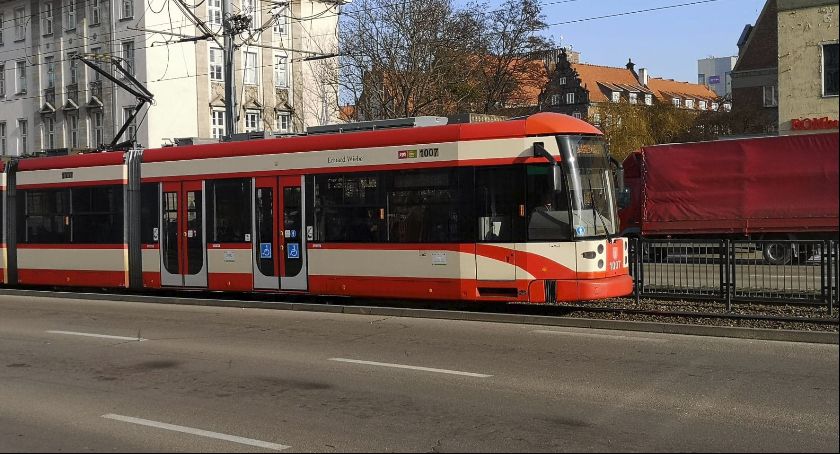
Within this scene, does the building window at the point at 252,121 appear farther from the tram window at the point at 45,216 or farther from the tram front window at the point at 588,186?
the tram front window at the point at 588,186

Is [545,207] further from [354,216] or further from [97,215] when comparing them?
[97,215]

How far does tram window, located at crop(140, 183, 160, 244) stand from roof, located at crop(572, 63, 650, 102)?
8498 cm

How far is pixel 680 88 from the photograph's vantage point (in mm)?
124250

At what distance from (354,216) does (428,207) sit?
5.22 feet

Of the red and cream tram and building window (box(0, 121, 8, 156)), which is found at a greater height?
building window (box(0, 121, 8, 156))

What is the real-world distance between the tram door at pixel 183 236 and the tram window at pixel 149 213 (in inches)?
6.4

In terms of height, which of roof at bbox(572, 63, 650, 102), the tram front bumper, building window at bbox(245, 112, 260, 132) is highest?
roof at bbox(572, 63, 650, 102)

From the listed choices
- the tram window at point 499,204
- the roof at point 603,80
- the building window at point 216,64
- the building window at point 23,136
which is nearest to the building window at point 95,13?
the building window at point 216,64

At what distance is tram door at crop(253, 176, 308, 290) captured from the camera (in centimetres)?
1677

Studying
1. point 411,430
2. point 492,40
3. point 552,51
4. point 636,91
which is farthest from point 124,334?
point 636,91

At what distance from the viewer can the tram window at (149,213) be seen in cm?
1889

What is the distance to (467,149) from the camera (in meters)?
14.7

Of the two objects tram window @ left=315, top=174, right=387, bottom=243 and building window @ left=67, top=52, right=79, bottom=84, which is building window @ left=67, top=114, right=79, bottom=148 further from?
tram window @ left=315, top=174, right=387, bottom=243

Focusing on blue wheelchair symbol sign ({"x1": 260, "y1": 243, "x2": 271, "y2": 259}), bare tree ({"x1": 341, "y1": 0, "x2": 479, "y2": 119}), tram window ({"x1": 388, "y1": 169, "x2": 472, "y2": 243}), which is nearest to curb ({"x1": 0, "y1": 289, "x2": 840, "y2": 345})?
blue wheelchair symbol sign ({"x1": 260, "y1": 243, "x2": 271, "y2": 259})
